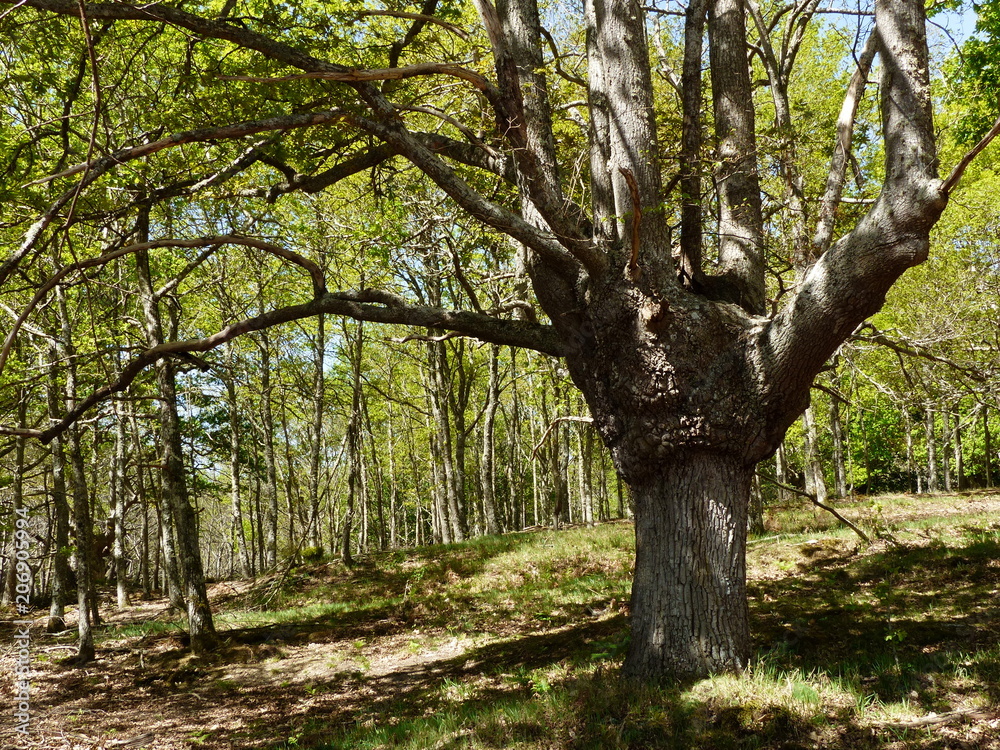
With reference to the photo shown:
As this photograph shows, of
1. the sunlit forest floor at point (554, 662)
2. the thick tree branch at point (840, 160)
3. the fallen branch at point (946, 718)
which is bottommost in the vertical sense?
the sunlit forest floor at point (554, 662)

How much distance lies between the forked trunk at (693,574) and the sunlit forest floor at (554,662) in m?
0.28

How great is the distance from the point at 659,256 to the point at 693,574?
103 inches

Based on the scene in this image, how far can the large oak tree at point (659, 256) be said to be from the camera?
4363 millimetres

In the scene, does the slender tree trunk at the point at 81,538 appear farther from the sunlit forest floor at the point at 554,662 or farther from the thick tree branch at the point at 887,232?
the thick tree branch at the point at 887,232

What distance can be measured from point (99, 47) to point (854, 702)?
10178 millimetres

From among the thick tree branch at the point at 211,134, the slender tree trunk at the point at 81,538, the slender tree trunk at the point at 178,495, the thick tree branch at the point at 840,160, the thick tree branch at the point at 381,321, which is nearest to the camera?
the thick tree branch at the point at 211,134

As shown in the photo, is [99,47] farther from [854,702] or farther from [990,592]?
[990,592]

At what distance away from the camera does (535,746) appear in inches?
165

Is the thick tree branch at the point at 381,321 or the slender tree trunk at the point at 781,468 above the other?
the thick tree branch at the point at 381,321

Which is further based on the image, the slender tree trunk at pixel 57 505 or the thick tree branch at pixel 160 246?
the slender tree trunk at pixel 57 505

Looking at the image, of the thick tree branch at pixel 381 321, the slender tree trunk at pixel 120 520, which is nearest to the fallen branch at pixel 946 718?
the thick tree branch at pixel 381 321

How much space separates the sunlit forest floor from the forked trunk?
28cm

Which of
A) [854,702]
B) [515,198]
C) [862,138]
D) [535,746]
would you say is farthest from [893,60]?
[535,746]

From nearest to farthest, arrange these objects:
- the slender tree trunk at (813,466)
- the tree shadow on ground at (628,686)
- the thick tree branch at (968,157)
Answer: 1. the thick tree branch at (968,157)
2. the tree shadow on ground at (628,686)
3. the slender tree trunk at (813,466)
